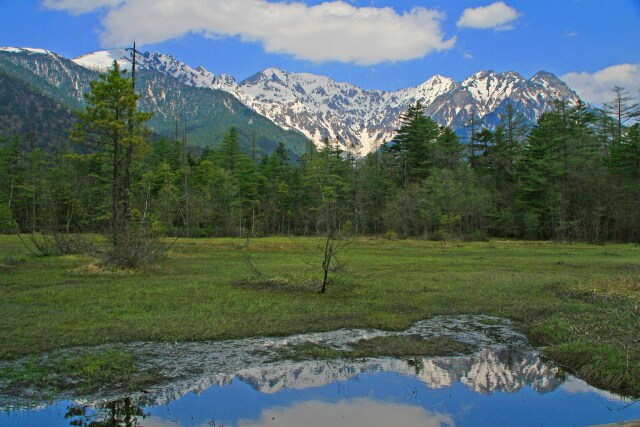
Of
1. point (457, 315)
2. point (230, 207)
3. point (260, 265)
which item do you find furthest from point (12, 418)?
point (230, 207)

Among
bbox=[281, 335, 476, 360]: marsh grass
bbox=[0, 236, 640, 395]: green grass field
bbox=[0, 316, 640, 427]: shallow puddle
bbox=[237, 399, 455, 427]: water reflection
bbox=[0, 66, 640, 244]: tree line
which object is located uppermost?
bbox=[0, 66, 640, 244]: tree line

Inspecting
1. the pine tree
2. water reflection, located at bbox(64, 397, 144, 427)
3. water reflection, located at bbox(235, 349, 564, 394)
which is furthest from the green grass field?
the pine tree

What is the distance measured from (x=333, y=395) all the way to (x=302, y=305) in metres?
6.71

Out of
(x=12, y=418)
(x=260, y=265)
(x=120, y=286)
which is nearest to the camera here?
(x=12, y=418)

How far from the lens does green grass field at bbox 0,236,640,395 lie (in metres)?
10.5

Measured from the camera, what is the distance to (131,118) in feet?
98.4

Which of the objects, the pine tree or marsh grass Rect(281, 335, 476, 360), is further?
the pine tree

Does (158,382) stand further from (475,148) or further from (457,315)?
(475,148)

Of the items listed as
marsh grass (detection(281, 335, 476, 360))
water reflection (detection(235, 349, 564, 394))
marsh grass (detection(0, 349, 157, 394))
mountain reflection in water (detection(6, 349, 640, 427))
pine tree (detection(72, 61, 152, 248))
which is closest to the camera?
mountain reflection in water (detection(6, 349, 640, 427))

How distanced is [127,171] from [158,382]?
24.3 metres

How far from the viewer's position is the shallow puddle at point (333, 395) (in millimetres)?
7340

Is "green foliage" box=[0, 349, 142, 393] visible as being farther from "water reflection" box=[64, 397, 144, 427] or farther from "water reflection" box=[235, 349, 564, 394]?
"water reflection" box=[235, 349, 564, 394]

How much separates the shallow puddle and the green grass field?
2.89 feet

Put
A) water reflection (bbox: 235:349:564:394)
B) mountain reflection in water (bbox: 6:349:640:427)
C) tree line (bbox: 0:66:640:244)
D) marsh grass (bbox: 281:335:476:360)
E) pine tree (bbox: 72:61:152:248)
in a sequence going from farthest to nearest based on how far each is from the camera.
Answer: tree line (bbox: 0:66:640:244) → pine tree (bbox: 72:61:152:248) → marsh grass (bbox: 281:335:476:360) → water reflection (bbox: 235:349:564:394) → mountain reflection in water (bbox: 6:349:640:427)
